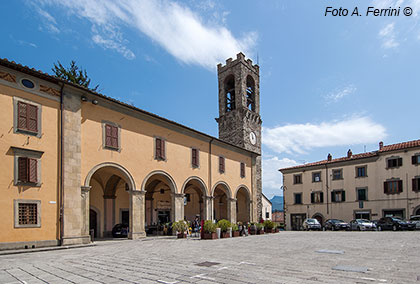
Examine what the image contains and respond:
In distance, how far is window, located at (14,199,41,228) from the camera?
547 inches

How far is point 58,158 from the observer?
15.8 m

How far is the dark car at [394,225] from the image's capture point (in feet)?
93.7

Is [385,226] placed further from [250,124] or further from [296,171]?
[250,124]

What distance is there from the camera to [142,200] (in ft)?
65.5

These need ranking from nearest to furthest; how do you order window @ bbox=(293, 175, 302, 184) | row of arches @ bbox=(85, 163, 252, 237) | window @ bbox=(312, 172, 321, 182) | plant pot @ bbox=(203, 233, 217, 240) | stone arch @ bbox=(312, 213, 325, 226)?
plant pot @ bbox=(203, 233, 217, 240)
row of arches @ bbox=(85, 163, 252, 237)
stone arch @ bbox=(312, 213, 325, 226)
window @ bbox=(312, 172, 321, 182)
window @ bbox=(293, 175, 302, 184)

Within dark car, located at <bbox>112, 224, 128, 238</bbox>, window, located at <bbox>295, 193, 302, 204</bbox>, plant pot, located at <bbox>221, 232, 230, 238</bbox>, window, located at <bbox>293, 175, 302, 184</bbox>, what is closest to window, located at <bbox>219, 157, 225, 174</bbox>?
plant pot, located at <bbox>221, 232, 230, 238</bbox>

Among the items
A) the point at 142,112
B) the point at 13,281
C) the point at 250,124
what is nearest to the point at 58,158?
the point at 142,112

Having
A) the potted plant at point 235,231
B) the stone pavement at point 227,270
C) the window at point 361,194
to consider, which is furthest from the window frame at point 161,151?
the window at point 361,194

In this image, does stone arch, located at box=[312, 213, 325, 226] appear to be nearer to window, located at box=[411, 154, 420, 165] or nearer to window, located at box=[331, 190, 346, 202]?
window, located at box=[331, 190, 346, 202]

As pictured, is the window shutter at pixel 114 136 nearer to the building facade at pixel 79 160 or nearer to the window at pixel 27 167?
the building facade at pixel 79 160

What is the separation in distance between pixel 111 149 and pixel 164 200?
37.1 ft

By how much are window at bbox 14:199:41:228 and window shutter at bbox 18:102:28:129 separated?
328 centimetres

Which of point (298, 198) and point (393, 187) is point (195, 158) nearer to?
point (298, 198)

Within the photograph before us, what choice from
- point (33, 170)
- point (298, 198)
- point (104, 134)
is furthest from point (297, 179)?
point (33, 170)
